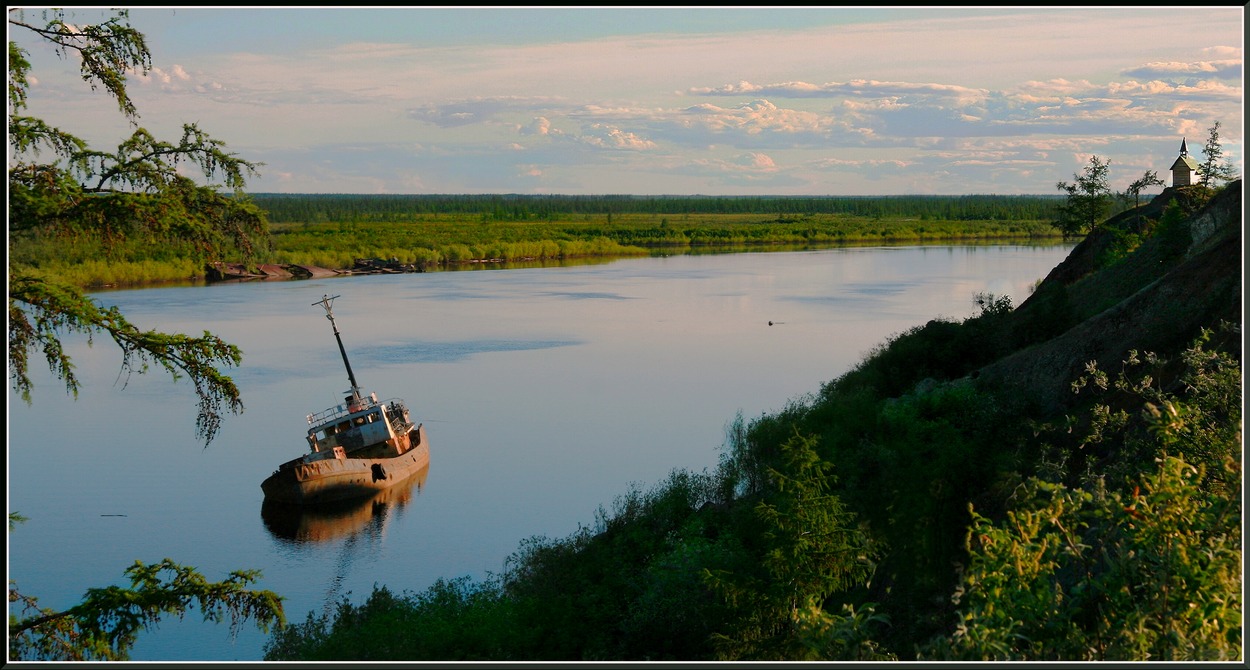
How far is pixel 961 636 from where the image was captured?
243 inches

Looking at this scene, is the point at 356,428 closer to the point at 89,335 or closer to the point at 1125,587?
the point at 89,335

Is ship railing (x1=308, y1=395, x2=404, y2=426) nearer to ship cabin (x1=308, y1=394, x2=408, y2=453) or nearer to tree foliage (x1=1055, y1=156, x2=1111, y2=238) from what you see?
ship cabin (x1=308, y1=394, x2=408, y2=453)

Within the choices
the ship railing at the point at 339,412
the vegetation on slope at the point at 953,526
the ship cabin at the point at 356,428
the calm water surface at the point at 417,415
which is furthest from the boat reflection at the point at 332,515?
the vegetation on slope at the point at 953,526

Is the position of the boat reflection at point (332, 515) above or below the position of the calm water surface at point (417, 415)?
below

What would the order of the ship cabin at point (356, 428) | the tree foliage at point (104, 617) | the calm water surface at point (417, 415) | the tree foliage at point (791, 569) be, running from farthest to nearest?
the ship cabin at point (356, 428)
the calm water surface at point (417, 415)
the tree foliage at point (791, 569)
the tree foliage at point (104, 617)

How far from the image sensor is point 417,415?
35125 mm

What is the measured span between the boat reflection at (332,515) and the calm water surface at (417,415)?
0.07m

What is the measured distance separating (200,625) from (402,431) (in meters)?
11.8

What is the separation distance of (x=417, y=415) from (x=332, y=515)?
7.65 meters

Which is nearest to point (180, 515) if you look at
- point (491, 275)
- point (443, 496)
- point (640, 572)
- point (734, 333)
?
point (443, 496)

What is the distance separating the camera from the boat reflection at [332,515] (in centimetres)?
2616

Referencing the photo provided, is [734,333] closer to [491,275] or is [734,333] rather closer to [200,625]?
[200,625]

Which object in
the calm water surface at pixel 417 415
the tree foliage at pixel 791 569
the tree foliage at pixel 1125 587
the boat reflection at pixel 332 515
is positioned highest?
the tree foliage at pixel 1125 587

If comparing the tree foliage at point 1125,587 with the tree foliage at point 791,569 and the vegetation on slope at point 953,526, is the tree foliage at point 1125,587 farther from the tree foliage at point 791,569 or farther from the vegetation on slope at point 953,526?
the tree foliage at point 791,569
